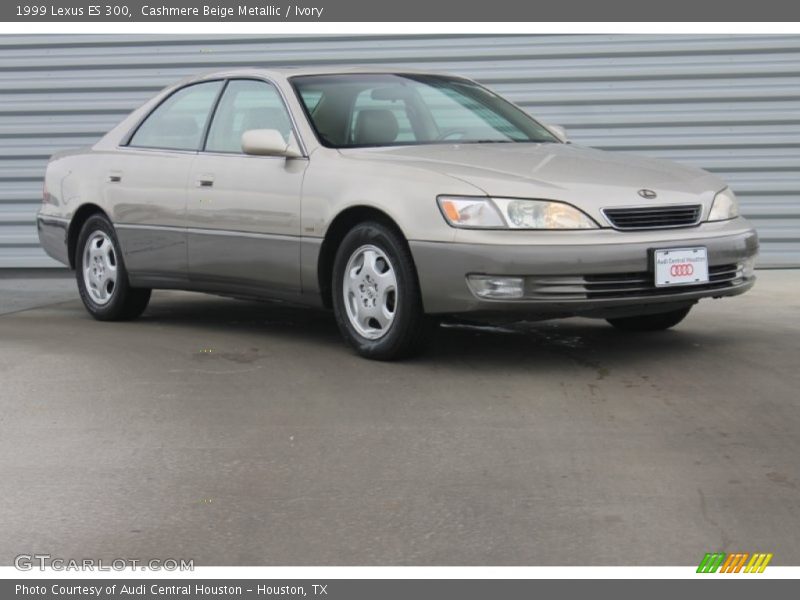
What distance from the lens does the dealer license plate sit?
679cm

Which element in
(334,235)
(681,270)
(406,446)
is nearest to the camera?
(406,446)

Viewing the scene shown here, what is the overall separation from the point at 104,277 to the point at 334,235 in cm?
212

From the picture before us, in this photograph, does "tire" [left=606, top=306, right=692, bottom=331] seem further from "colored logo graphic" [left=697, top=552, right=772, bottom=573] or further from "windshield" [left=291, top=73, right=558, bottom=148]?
"colored logo graphic" [left=697, top=552, right=772, bottom=573]

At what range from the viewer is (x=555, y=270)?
662 cm

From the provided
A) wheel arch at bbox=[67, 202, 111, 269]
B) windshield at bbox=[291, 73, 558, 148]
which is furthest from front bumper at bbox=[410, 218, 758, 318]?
wheel arch at bbox=[67, 202, 111, 269]

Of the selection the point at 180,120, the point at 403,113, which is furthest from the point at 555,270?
the point at 180,120

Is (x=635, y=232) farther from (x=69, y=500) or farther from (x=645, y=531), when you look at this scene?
(x=69, y=500)

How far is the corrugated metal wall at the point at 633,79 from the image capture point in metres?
11.5

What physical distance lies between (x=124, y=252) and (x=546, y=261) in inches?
120

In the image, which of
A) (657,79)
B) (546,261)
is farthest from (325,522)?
(657,79)

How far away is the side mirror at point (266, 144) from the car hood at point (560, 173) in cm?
34

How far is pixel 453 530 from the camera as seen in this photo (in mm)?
4359

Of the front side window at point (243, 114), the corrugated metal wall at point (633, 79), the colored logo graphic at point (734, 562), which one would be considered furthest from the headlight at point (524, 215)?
the corrugated metal wall at point (633, 79)

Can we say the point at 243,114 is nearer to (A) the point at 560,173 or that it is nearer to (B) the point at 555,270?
(A) the point at 560,173
